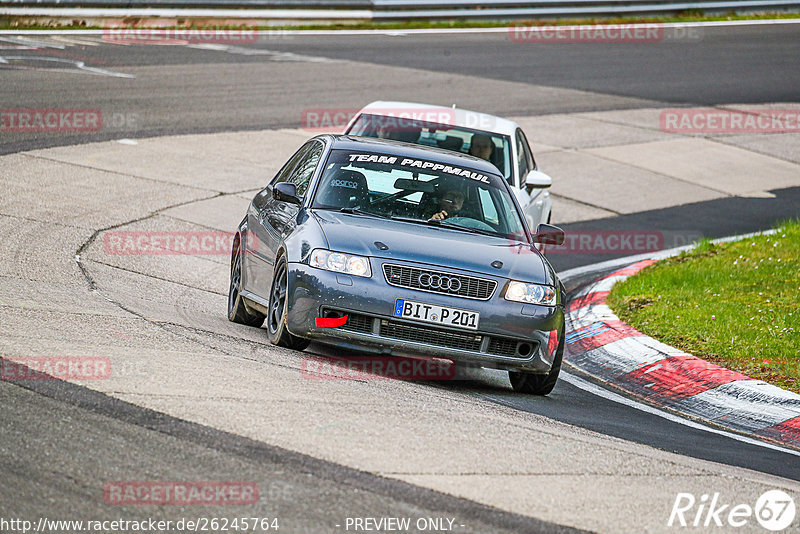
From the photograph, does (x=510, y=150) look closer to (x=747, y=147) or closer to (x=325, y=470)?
(x=325, y=470)

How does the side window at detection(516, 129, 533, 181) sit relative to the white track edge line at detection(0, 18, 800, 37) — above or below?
below

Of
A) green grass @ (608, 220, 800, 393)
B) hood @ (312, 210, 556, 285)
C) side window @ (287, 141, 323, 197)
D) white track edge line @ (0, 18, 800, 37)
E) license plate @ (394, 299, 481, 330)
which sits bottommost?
green grass @ (608, 220, 800, 393)

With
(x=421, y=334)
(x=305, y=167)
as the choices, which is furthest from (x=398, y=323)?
(x=305, y=167)

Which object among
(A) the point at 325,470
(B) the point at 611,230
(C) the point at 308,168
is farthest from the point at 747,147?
(A) the point at 325,470

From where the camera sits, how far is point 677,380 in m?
9.01

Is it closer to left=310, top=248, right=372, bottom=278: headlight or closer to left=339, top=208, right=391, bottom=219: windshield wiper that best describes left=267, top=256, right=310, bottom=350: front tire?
left=310, top=248, right=372, bottom=278: headlight

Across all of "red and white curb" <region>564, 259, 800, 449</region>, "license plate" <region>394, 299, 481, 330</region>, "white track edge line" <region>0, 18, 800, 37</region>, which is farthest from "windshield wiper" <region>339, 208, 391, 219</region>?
"white track edge line" <region>0, 18, 800, 37</region>

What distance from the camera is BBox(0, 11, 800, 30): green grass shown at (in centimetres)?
2488

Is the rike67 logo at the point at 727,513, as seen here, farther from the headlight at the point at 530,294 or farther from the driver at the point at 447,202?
the driver at the point at 447,202

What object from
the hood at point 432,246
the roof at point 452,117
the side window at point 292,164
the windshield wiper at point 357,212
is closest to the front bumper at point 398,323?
the hood at point 432,246

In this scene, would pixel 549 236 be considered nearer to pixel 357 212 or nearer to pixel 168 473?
pixel 357 212

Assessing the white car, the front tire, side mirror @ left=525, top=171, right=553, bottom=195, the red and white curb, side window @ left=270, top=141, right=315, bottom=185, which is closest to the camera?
the front tire

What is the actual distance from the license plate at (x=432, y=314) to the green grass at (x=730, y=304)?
8.35ft

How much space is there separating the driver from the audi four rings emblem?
1.09 m
